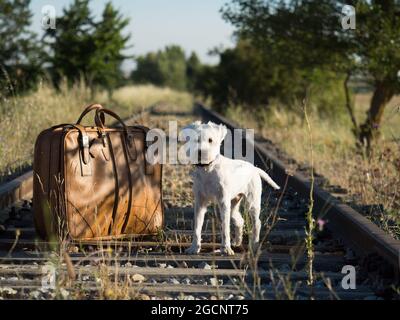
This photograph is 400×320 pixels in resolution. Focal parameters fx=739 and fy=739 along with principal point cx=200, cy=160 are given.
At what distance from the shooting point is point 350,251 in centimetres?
489

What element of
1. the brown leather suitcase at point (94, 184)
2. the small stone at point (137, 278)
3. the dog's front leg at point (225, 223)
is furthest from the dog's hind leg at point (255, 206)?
the small stone at point (137, 278)

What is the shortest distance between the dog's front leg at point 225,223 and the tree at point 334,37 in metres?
7.91

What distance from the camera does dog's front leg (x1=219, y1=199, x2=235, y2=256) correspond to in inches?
182

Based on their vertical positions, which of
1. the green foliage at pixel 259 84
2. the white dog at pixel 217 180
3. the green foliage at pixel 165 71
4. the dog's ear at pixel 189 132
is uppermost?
the green foliage at pixel 165 71

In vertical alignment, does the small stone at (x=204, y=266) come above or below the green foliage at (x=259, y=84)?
below

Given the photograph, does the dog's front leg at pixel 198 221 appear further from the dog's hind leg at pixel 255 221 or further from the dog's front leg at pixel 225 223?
the dog's hind leg at pixel 255 221

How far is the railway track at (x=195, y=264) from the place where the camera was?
3.81 meters

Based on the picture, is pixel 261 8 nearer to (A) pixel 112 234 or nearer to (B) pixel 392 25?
(B) pixel 392 25

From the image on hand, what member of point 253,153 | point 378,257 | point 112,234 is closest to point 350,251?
point 378,257

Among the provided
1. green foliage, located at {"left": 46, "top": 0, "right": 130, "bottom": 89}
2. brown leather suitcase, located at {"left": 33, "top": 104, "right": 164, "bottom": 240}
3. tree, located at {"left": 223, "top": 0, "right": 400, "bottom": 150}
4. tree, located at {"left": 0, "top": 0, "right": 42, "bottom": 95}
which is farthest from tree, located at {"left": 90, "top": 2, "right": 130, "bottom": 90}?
brown leather suitcase, located at {"left": 33, "top": 104, "right": 164, "bottom": 240}

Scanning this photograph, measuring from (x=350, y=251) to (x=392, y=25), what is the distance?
8.74 metres

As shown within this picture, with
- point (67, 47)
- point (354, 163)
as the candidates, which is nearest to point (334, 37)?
point (354, 163)

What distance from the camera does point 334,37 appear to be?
45.9 feet

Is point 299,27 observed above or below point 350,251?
above
